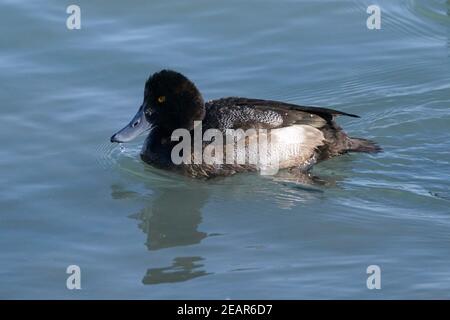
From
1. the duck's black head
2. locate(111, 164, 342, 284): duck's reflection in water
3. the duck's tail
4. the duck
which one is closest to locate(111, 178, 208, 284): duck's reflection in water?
locate(111, 164, 342, 284): duck's reflection in water

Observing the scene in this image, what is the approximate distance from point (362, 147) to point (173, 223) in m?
2.21

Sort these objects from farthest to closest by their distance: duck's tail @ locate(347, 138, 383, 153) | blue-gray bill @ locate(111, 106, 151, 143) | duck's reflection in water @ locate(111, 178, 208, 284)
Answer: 1. duck's tail @ locate(347, 138, 383, 153)
2. blue-gray bill @ locate(111, 106, 151, 143)
3. duck's reflection in water @ locate(111, 178, 208, 284)

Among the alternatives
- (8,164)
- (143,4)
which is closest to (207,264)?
(8,164)

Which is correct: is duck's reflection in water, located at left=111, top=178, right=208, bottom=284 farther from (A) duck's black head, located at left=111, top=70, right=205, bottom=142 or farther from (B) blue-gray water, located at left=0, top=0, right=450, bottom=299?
(A) duck's black head, located at left=111, top=70, right=205, bottom=142

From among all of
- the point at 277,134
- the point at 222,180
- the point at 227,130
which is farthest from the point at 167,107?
the point at 277,134

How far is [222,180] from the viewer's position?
34.7ft

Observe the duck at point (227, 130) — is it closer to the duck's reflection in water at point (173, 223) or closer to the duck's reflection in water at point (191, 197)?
the duck's reflection in water at point (191, 197)

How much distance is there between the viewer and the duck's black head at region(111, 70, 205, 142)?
10797mm

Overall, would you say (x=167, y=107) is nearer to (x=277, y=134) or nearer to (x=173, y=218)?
(x=277, y=134)

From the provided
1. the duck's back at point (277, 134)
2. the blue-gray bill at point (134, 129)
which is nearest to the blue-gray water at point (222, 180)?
the duck's back at point (277, 134)

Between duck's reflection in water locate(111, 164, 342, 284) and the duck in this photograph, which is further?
the duck

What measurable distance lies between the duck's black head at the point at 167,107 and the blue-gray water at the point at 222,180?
0.35 meters

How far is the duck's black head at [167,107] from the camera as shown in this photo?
10797 millimetres

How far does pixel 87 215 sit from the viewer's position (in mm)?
9688
